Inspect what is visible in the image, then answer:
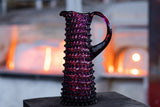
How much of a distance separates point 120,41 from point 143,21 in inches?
15.0

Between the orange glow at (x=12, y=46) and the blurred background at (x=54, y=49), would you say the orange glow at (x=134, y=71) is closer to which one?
the blurred background at (x=54, y=49)

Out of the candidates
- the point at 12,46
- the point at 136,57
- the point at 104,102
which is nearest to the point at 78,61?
the point at 104,102

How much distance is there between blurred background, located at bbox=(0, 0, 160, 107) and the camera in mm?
2670

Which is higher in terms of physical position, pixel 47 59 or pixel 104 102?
pixel 47 59

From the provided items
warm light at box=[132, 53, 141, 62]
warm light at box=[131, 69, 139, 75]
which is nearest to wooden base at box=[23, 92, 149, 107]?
warm light at box=[131, 69, 139, 75]

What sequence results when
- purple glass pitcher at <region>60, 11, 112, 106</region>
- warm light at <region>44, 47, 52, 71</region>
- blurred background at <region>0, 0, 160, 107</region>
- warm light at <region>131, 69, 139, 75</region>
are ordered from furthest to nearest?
warm light at <region>44, 47, 52, 71</region>, warm light at <region>131, 69, 139, 75</region>, blurred background at <region>0, 0, 160, 107</region>, purple glass pitcher at <region>60, 11, 112, 106</region>

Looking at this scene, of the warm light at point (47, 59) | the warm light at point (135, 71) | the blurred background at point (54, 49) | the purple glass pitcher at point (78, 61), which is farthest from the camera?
the warm light at point (47, 59)

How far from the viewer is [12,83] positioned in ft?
9.09

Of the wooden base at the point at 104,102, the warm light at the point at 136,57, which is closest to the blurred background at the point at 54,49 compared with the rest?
the warm light at the point at 136,57

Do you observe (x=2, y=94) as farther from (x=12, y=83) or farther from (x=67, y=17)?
(x=67, y=17)

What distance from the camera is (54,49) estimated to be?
9.91ft

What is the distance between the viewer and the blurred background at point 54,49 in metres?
2.67

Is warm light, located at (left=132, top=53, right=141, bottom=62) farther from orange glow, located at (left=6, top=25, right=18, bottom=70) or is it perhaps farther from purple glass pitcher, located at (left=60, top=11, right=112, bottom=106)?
purple glass pitcher, located at (left=60, top=11, right=112, bottom=106)

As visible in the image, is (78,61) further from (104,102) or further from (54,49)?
(54,49)
